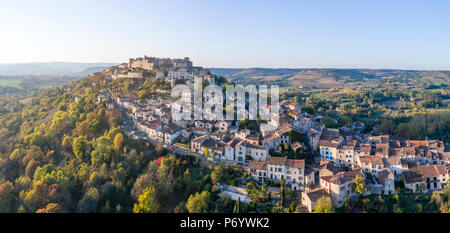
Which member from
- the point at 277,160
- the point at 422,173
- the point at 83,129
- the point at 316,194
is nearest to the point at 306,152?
the point at 277,160

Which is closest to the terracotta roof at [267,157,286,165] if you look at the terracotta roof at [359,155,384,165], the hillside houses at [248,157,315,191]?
the hillside houses at [248,157,315,191]

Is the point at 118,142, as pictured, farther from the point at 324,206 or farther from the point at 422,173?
the point at 422,173

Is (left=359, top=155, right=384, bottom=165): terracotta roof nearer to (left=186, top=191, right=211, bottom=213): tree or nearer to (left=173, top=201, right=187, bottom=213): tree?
(left=186, top=191, right=211, bottom=213): tree

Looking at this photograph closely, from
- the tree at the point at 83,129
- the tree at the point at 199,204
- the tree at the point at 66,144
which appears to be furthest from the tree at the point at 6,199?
the tree at the point at 199,204

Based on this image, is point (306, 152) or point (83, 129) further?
point (83, 129)

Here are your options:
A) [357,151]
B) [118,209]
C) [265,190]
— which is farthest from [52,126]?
[357,151]

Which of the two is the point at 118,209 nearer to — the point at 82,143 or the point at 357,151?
the point at 82,143
